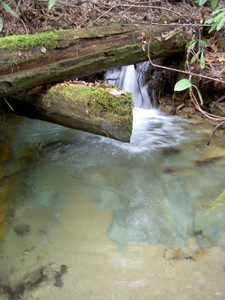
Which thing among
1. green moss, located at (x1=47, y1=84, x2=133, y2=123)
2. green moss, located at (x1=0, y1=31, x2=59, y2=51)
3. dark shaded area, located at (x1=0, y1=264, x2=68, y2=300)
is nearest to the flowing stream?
dark shaded area, located at (x1=0, y1=264, x2=68, y2=300)

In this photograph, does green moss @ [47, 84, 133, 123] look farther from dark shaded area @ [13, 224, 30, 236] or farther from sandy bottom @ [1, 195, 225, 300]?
dark shaded area @ [13, 224, 30, 236]

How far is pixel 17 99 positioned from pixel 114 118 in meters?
1.40

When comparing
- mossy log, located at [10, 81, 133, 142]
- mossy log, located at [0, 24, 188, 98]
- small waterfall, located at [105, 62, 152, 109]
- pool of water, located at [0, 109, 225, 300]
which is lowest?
pool of water, located at [0, 109, 225, 300]

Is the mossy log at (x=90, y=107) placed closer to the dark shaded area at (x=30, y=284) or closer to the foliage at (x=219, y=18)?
the foliage at (x=219, y=18)

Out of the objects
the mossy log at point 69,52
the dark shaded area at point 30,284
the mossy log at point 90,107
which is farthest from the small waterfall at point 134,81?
the dark shaded area at point 30,284

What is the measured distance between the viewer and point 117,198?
12.3ft

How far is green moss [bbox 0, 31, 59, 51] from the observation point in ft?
11.0

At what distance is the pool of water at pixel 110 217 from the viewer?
2.63m

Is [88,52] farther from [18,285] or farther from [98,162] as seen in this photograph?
[18,285]

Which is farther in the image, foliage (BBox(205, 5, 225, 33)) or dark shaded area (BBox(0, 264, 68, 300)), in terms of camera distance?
dark shaded area (BBox(0, 264, 68, 300))

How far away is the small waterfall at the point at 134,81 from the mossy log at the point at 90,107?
9.86ft

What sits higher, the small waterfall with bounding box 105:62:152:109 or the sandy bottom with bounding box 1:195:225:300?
the small waterfall with bounding box 105:62:152:109

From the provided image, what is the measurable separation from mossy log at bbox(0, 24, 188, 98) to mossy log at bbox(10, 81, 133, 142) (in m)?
0.25

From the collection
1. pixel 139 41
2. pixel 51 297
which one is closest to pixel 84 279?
pixel 51 297
